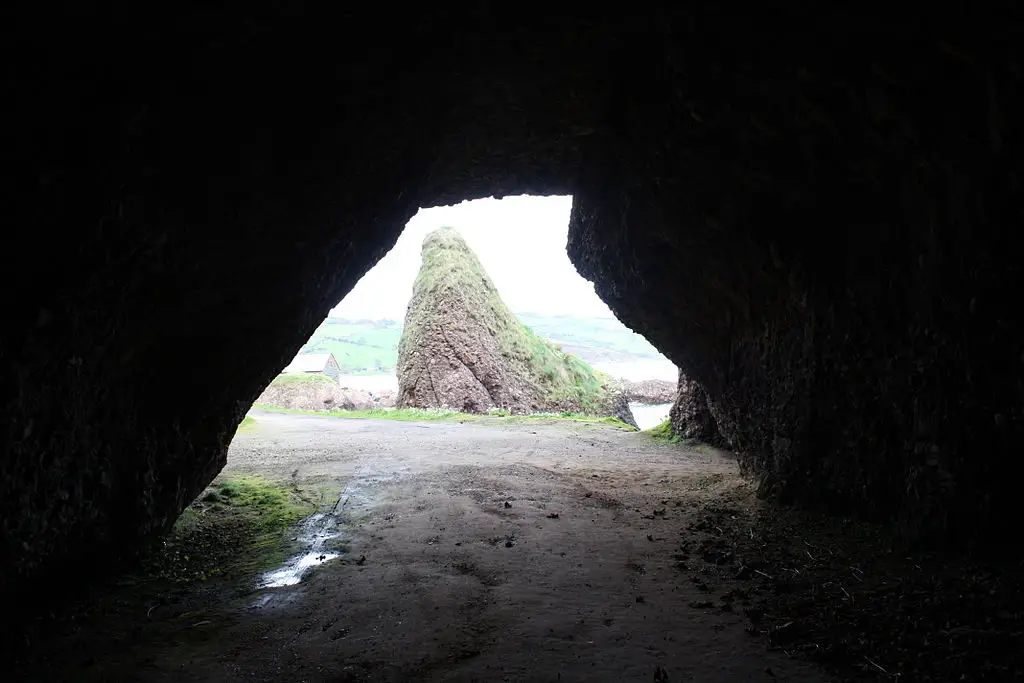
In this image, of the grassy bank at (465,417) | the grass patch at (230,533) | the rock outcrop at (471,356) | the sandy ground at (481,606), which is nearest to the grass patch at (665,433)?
the grassy bank at (465,417)

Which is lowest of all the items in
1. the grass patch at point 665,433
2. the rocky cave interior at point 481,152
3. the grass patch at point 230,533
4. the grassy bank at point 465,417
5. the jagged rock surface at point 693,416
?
the grassy bank at point 465,417

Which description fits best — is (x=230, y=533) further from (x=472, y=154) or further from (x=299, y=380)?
(x=299, y=380)

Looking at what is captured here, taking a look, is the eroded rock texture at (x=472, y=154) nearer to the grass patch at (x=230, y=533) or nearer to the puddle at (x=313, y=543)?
the grass patch at (x=230, y=533)

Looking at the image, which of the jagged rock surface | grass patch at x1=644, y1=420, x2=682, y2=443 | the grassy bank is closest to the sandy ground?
the jagged rock surface

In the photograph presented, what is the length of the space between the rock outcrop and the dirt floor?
15.7 metres

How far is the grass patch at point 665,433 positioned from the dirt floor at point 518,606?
6.13 meters

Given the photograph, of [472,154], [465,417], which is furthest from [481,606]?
[465,417]

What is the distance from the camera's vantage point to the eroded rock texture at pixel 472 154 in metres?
2.82

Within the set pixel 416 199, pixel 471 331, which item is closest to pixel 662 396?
pixel 471 331

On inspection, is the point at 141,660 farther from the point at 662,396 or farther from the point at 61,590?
the point at 662,396

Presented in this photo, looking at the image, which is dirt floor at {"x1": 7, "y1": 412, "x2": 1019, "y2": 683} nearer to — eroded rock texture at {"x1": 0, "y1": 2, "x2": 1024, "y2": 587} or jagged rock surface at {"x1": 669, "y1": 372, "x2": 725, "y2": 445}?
eroded rock texture at {"x1": 0, "y1": 2, "x2": 1024, "y2": 587}

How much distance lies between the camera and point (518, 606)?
385 centimetres

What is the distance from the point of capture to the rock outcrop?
22.8 metres

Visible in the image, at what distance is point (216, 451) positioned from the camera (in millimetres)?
5250
